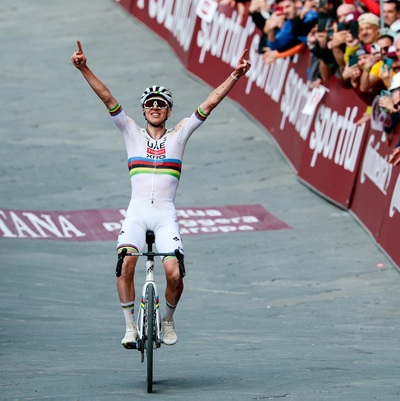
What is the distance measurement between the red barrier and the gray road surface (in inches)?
12.0

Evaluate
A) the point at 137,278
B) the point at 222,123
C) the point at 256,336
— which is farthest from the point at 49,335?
the point at 222,123

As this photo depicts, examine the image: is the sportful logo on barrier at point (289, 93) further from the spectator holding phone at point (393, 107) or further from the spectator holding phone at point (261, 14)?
the spectator holding phone at point (393, 107)

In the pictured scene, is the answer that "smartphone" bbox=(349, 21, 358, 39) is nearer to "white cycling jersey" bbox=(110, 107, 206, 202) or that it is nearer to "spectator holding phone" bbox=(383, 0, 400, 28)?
"spectator holding phone" bbox=(383, 0, 400, 28)

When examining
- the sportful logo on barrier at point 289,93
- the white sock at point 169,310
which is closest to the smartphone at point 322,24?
the sportful logo on barrier at point 289,93

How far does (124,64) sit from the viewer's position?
1044 inches

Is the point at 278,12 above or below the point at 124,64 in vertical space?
above

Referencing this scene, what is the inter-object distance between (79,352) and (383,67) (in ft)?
20.1

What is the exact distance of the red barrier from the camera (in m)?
16.7

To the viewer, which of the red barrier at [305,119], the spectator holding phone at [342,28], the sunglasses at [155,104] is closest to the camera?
the sunglasses at [155,104]

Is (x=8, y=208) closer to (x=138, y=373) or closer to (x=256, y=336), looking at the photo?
(x=256, y=336)

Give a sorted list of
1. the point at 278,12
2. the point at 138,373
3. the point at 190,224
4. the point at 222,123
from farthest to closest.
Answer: the point at 222,123, the point at 278,12, the point at 190,224, the point at 138,373

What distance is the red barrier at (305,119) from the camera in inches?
656

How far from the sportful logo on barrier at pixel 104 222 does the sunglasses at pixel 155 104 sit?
7.43 meters

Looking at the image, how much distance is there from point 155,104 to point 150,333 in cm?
196
